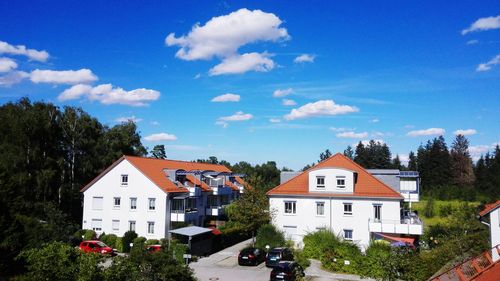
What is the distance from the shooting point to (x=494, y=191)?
84.4m

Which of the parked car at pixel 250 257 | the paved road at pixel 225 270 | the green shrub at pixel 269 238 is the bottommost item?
the paved road at pixel 225 270

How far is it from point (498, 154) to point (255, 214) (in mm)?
104249

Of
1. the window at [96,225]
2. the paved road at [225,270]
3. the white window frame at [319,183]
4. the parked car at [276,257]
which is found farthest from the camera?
the window at [96,225]

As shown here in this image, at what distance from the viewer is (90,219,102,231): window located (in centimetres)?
4378

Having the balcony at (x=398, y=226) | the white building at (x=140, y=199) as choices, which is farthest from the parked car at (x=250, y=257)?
the white building at (x=140, y=199)

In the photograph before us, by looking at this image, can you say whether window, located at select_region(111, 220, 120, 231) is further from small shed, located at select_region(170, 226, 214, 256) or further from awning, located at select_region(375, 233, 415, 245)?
awning, located at select_region(375, 233, 415, 245)

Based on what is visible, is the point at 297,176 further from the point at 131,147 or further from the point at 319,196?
the point at 131,147

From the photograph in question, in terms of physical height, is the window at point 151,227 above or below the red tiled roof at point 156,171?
below

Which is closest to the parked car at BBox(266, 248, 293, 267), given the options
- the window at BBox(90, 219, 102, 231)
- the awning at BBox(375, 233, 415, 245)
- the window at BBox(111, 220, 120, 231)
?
the awning at BBox(375, 233, 415, 245)

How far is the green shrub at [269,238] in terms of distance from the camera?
36.9 metres

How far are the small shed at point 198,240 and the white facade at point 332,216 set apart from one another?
22.1ft

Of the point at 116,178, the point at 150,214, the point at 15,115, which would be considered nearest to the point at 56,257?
the point at 150,214

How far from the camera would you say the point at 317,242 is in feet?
115

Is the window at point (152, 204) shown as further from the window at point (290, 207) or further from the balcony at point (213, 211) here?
the window at point (290, 207)
